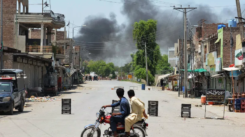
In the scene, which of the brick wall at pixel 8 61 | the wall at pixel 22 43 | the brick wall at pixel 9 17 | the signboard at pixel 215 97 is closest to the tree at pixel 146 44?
the wall at pixel 22 43

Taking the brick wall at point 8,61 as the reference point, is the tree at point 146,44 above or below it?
above

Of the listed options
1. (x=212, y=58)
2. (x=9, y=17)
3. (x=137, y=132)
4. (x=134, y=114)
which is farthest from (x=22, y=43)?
(x=134, y=114)

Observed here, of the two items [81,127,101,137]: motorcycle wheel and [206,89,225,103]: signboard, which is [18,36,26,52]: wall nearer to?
[206,89,225,103]: signboard

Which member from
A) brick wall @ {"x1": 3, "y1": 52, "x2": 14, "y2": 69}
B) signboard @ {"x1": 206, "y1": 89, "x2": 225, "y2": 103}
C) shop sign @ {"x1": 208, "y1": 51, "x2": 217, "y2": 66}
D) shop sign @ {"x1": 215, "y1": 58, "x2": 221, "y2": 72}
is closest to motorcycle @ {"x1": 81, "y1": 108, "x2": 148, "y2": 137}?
signboard @ {"x1": 206, "y1": 89, "x2": 225, "y2": 103}

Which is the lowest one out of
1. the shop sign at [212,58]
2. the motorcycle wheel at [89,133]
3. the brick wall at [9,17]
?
the motorcycle wheel at [89,133]

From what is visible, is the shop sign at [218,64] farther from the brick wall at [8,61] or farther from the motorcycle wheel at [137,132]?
the motorcycle wheel at [137,132]

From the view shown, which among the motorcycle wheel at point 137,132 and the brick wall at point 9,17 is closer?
the motorcycle wheel at point 137,132

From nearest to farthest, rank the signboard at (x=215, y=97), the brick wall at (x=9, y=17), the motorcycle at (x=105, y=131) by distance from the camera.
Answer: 1. the motorcycle at (x=105, y=131)
2. the signboard at (x=215, y=97)
3. the brick wall at (x=9, y=17)

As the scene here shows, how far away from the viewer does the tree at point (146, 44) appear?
87125 millimetres

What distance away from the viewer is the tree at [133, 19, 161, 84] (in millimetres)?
87125

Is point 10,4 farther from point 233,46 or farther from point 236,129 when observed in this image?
point 236,129

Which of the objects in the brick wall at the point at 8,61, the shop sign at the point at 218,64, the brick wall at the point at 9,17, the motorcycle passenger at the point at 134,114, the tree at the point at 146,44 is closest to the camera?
the motorcycle passenger at the point at 134,114

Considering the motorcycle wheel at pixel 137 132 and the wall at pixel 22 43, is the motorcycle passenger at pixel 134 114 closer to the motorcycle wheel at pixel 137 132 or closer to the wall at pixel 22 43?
the motorcycle wheel at pixel 137 132

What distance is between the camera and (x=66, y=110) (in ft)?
60.7
